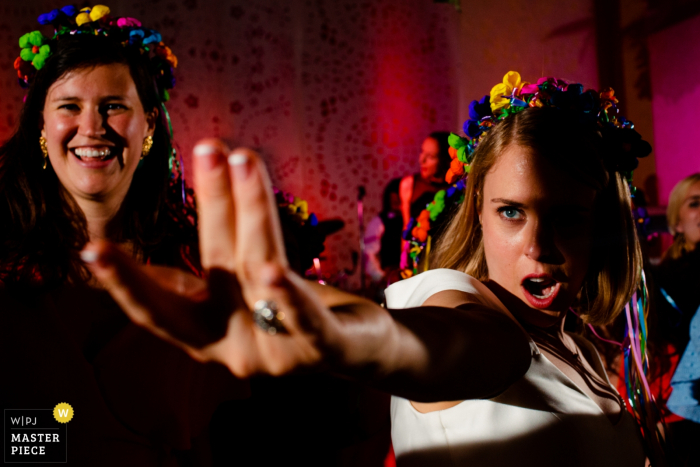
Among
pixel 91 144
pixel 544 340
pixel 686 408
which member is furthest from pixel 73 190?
pixel 686 408

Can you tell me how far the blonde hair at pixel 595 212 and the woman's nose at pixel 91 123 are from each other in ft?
2.93

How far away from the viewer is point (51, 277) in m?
1.23

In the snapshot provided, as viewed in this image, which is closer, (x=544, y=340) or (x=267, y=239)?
(x=267, y=239)

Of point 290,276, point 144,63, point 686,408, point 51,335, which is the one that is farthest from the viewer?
point 686,408

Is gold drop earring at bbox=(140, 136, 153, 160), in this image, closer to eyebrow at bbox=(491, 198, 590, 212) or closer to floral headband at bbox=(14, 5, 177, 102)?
floral headband at bbox=(14, 5, 177, 102)

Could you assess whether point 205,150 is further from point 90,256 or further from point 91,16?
point 91,16

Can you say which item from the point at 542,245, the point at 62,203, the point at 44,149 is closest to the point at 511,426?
the point at 542,245

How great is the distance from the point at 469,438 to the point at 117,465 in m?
0.82

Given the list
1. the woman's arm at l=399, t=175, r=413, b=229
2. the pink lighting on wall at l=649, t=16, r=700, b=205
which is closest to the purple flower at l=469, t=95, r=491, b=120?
the woman's arm at l=399, t=175, r=413, b=229

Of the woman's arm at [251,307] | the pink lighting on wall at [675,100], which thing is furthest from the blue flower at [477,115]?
the pink lighting on wall at [675,100]

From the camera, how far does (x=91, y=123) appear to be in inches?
50.1

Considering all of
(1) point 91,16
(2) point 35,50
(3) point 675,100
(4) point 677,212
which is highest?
(3) point 675,100

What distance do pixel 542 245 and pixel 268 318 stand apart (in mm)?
635

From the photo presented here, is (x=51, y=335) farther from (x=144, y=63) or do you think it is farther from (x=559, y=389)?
(x=559, y=389)
